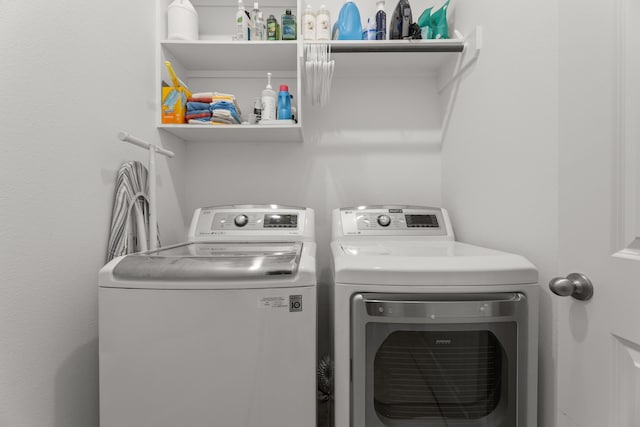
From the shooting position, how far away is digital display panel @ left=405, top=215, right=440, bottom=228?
5.18 ft

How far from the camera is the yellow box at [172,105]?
1.51m

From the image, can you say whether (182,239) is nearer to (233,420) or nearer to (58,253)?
(58,253)

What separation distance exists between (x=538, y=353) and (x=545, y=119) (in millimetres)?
737

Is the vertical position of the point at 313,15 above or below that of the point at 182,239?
above

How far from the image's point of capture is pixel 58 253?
36.7 inches

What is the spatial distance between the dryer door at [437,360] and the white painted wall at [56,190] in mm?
876

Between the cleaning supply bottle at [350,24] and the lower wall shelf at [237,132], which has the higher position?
the cleaning supply bottle at [350,24]

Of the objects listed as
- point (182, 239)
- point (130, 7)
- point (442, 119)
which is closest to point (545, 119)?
point (442, 119)

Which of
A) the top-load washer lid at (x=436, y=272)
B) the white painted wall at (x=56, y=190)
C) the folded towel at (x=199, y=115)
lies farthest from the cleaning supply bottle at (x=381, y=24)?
the top-load washer lid at (x=436, y=272)

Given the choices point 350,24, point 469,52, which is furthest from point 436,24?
point 350,24

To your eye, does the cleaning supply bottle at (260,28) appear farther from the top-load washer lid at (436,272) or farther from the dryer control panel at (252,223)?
the top-load washer lid at (436,272)

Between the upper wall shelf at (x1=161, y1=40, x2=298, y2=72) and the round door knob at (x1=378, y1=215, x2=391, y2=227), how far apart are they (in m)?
0.95

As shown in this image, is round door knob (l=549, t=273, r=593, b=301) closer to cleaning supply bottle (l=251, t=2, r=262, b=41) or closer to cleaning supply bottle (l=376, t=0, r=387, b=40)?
cleaning supply bottle (l=376, t=0, r=387, b=40)

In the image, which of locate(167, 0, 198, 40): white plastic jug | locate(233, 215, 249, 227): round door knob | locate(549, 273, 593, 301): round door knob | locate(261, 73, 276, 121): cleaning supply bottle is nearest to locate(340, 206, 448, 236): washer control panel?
locate(233, 215, 249, 227): round door knob
